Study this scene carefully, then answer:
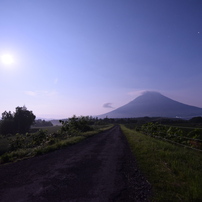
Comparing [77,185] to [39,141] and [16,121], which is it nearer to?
[39,141]

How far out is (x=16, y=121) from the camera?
6138cm

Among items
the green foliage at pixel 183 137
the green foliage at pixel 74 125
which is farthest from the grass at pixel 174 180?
the green foliage at pixel 74 125

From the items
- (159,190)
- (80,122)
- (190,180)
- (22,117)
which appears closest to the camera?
(159,190)

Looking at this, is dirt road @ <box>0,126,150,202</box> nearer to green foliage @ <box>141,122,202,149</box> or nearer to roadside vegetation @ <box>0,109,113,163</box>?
roadside vegetation @ <box>0,109,113,163</box>

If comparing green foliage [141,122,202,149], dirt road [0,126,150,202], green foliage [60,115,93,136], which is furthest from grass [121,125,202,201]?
green foliage [60,115,93,136]

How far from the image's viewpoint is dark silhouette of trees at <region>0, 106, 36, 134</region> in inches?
2234

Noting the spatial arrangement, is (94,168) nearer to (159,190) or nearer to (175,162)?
(159,190)

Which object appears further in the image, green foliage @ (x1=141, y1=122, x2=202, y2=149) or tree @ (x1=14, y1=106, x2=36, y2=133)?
tree @ (x1=14, y1=106, x2=36, y2=133)

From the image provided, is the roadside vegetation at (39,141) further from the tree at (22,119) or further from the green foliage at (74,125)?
the tree at (22,119)

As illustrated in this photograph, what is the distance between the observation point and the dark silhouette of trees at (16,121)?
56731 mm

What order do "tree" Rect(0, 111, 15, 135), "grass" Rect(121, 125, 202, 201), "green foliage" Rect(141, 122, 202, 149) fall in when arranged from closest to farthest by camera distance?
"grass" Rect(121, 125, 202, 201) → "green foliage" Rect(141, 122, 202, 149) → "tree" Rect(0, 111, 15, 135)

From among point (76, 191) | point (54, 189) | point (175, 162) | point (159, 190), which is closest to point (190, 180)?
point (159, 190)

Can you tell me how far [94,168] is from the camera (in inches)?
223

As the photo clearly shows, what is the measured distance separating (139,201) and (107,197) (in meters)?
0.79
